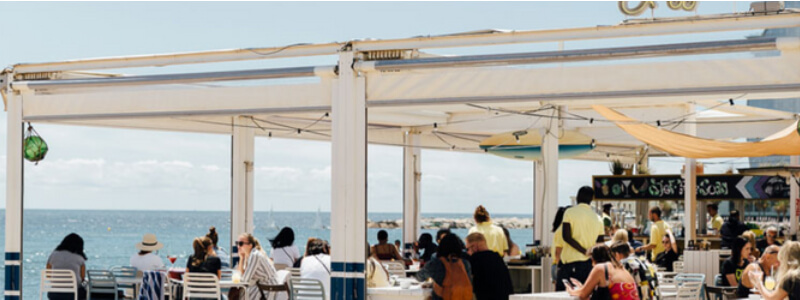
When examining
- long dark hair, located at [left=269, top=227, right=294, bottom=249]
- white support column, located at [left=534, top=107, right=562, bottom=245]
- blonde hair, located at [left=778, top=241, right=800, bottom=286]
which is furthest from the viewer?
white support column, located at [left=534, top=107, right=562, bottom=245]

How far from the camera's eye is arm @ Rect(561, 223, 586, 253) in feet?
27.9

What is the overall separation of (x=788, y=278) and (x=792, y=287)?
0.19ft

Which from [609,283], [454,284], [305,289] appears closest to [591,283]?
[609,283]

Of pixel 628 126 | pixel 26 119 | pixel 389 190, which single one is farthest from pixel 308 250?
pixel 389 190

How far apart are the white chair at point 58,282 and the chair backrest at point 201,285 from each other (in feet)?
4.83

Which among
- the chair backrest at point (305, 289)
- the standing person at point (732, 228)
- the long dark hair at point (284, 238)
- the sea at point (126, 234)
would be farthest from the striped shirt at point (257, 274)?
the sea at point (126, 234)

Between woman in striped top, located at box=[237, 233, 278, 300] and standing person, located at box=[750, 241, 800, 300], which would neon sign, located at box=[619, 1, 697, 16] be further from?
woman in striped top, located at box=[237, 233, 278, 300]

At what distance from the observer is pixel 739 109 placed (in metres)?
12.8

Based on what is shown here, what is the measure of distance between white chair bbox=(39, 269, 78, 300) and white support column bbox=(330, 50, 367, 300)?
2.84 metres

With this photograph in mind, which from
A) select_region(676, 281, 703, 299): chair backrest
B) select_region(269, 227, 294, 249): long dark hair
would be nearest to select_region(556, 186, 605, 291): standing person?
select_region(676, 281, 703, 299): chair backrest

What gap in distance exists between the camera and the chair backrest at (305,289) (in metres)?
8.29

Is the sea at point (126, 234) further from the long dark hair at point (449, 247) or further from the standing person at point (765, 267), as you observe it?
the standing person at point (765, 267)

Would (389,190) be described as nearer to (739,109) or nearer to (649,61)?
(739,109)

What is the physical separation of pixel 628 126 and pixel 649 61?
362 centimetres
